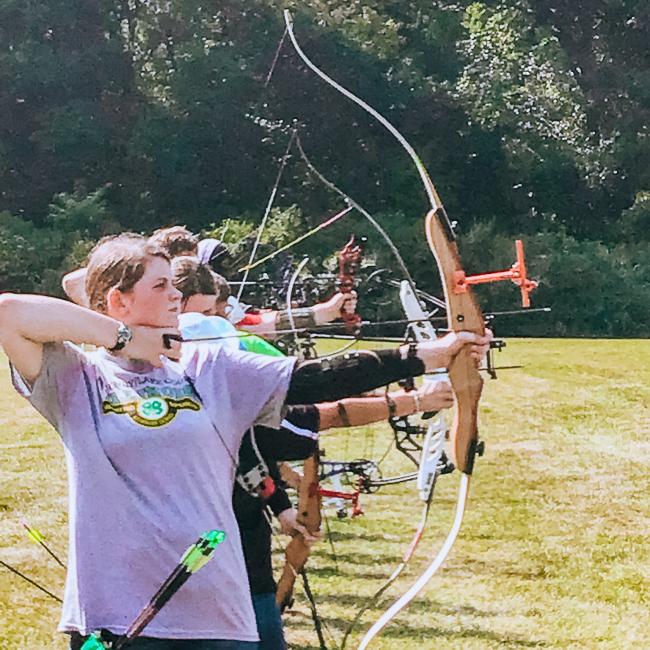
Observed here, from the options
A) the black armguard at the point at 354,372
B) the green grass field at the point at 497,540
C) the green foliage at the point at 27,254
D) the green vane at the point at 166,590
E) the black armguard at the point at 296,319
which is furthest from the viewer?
the green foliage at the point at 27,254

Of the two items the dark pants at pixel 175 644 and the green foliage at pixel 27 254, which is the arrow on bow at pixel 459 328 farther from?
the green foliage at pixel 27 254

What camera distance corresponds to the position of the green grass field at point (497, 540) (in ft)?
11.2

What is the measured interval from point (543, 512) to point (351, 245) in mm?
2750

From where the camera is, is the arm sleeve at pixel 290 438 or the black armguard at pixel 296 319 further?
the black armguard at pixel 296 319

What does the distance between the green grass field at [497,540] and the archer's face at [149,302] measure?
5.75 ft

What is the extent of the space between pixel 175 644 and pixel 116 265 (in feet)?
1.36

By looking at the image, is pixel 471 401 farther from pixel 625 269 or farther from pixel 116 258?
pixel 625 269

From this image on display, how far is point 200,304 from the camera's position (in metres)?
1.86

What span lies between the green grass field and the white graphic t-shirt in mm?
1713

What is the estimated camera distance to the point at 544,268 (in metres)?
7.96

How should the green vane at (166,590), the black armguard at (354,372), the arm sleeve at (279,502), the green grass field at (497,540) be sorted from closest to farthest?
the green vane at (166,590), the black armguard at (354,372), the arm sleeve at (279,502), the green grass field at (497,540)

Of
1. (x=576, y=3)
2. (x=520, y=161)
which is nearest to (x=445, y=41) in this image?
(x=520, y=161)

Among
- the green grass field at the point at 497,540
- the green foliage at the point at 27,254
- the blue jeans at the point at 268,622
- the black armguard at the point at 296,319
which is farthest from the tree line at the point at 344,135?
the blue jeans at the point at 268,622

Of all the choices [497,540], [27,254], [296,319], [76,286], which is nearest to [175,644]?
[76,286]
